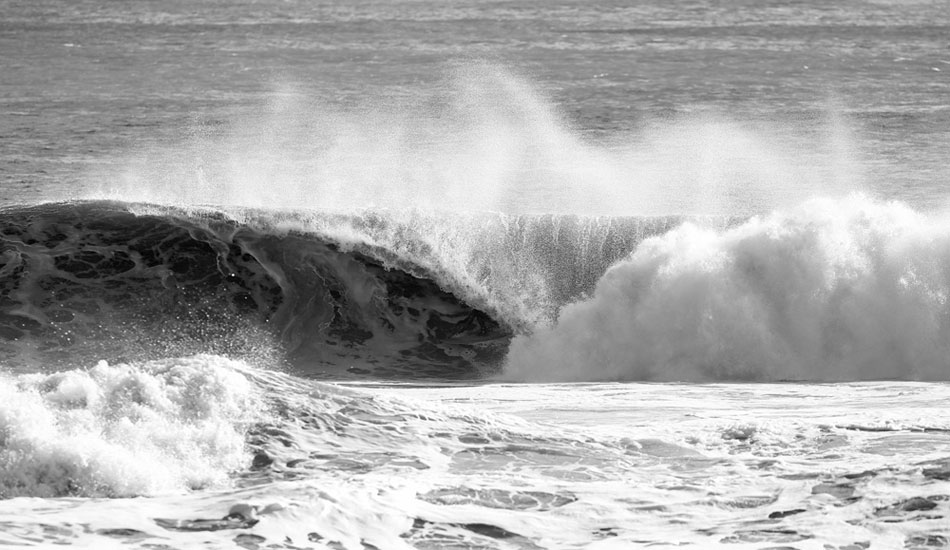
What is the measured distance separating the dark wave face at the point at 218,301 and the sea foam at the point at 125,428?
17.9 feet

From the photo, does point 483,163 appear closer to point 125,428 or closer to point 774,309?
point 774,309

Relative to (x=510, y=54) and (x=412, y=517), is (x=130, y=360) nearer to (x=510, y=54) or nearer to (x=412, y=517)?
(x=412, y=517)

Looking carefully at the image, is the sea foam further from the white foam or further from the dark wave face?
the white foam

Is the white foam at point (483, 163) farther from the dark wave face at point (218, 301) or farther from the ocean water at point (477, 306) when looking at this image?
the dark wave face at point (218, 301)

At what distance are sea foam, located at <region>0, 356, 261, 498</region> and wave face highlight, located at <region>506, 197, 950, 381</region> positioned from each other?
588 centimetres

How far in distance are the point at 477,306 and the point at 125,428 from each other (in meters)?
7.95

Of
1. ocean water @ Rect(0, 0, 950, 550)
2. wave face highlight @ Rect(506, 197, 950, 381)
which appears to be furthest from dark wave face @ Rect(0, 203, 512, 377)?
→ wave face highlight @ Rect(506, 197, 950, 381)

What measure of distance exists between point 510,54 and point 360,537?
32.5 metres

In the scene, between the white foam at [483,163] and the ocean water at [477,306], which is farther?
the white foam at [483,163]

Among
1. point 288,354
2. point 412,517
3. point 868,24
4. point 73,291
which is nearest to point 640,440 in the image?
point 412,517

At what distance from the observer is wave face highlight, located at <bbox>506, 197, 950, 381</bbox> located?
1655 cm

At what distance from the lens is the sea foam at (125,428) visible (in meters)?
10.3

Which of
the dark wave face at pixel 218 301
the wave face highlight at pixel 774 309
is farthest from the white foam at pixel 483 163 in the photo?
the wave face highlight at pixel 774 309

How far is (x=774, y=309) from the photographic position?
56.2ft
